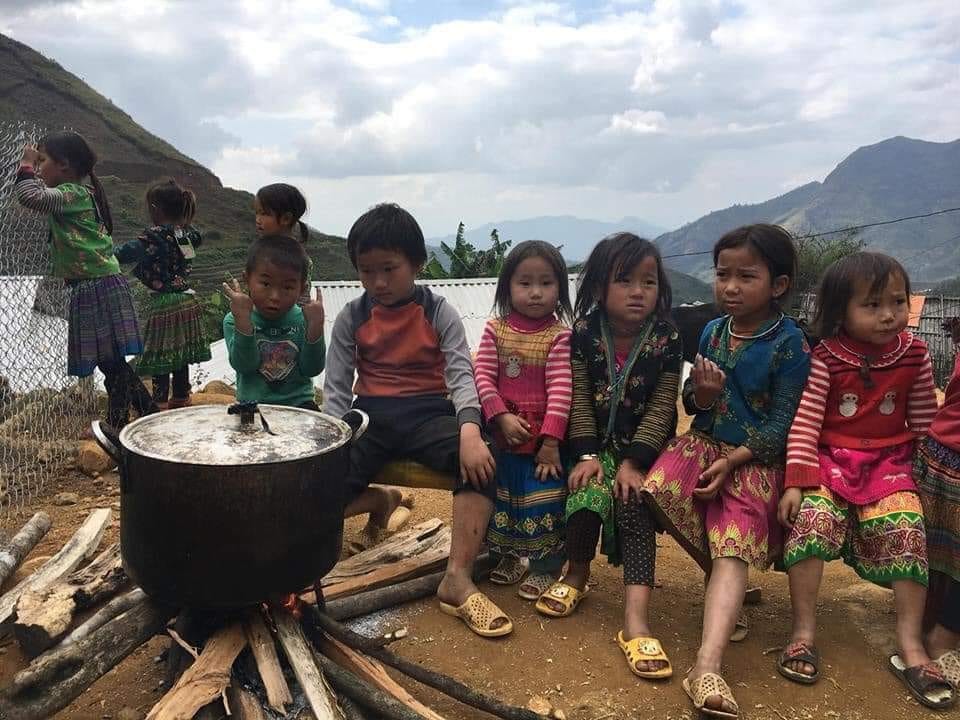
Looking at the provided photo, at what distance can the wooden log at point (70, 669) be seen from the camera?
183 centimetres

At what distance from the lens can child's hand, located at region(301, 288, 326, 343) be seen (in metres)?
2.99

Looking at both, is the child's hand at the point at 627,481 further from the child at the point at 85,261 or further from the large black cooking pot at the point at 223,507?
the child at the point at 85,261

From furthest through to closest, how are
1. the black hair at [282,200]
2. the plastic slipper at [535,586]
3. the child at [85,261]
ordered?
the child at [85,261] → the black hair at [282,200] → the plastic slipper at [535,586]

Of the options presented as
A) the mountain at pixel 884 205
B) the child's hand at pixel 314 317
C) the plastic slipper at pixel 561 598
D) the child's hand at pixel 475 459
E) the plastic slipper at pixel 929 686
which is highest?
the mountain at pixel 884 205

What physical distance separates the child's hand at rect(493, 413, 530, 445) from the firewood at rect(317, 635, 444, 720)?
964 millimetres

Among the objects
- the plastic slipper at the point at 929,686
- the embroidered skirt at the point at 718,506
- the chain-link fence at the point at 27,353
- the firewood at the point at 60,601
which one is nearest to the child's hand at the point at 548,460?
the embroidered skirt at the point at 718,506

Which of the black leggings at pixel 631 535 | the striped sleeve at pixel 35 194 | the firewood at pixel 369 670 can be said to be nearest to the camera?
the firewood at pixel 369 670

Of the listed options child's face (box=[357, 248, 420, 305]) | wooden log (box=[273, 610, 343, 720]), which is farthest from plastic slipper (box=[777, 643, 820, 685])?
child's face (box=[357, 248, 420, 305])

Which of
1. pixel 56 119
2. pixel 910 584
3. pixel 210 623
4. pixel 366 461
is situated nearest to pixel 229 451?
pixel 210 623

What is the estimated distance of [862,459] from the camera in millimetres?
2477

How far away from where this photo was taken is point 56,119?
67.7ft

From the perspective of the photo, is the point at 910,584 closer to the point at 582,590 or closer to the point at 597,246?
the point at 582,590

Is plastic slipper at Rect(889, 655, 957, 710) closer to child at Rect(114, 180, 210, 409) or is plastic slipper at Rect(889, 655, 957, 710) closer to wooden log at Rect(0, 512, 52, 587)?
wooden log at Rect(0, 512, 52, 587)

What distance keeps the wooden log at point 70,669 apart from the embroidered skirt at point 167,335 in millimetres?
3067
